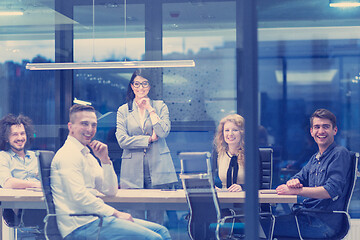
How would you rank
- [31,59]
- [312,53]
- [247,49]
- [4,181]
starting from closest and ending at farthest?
1. [247,49]
2. [4,181]
3. [31,59]
4. [312,53]

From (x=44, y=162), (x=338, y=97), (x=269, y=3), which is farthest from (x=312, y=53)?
(x=44, y=162)

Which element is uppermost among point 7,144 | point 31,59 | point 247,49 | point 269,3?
point 269,3

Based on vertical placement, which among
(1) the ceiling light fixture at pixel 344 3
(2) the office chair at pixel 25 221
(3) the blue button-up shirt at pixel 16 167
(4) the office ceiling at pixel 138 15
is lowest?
(2) the office chair at pixel 25 221

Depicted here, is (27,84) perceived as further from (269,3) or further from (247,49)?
(247,49)

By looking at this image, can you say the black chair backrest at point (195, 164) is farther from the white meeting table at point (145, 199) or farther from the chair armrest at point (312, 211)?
the chair armrest at point (312, 211)

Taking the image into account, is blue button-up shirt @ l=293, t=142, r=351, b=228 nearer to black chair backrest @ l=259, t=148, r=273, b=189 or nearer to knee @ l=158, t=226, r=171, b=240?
black chair backrest @ l=259, t=148, r=273, b=189

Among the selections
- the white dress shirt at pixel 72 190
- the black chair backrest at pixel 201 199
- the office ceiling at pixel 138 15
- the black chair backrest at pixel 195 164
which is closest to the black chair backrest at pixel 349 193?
the black chair backrest at pixel 201 199

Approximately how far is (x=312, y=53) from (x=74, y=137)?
7.05 m

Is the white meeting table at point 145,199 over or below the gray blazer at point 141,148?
below

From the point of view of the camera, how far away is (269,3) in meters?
8.05

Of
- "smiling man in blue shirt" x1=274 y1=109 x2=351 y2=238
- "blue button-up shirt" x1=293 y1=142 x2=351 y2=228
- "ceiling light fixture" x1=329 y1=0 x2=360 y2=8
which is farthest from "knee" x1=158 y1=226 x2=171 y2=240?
"ceiling light fixture" x1=329 y1=0 x2=360 y2=8

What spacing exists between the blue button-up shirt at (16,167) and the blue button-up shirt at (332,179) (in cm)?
240

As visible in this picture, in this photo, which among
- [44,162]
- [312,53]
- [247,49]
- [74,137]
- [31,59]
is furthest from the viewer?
[312,53]

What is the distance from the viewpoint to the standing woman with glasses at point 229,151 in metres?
4.34
